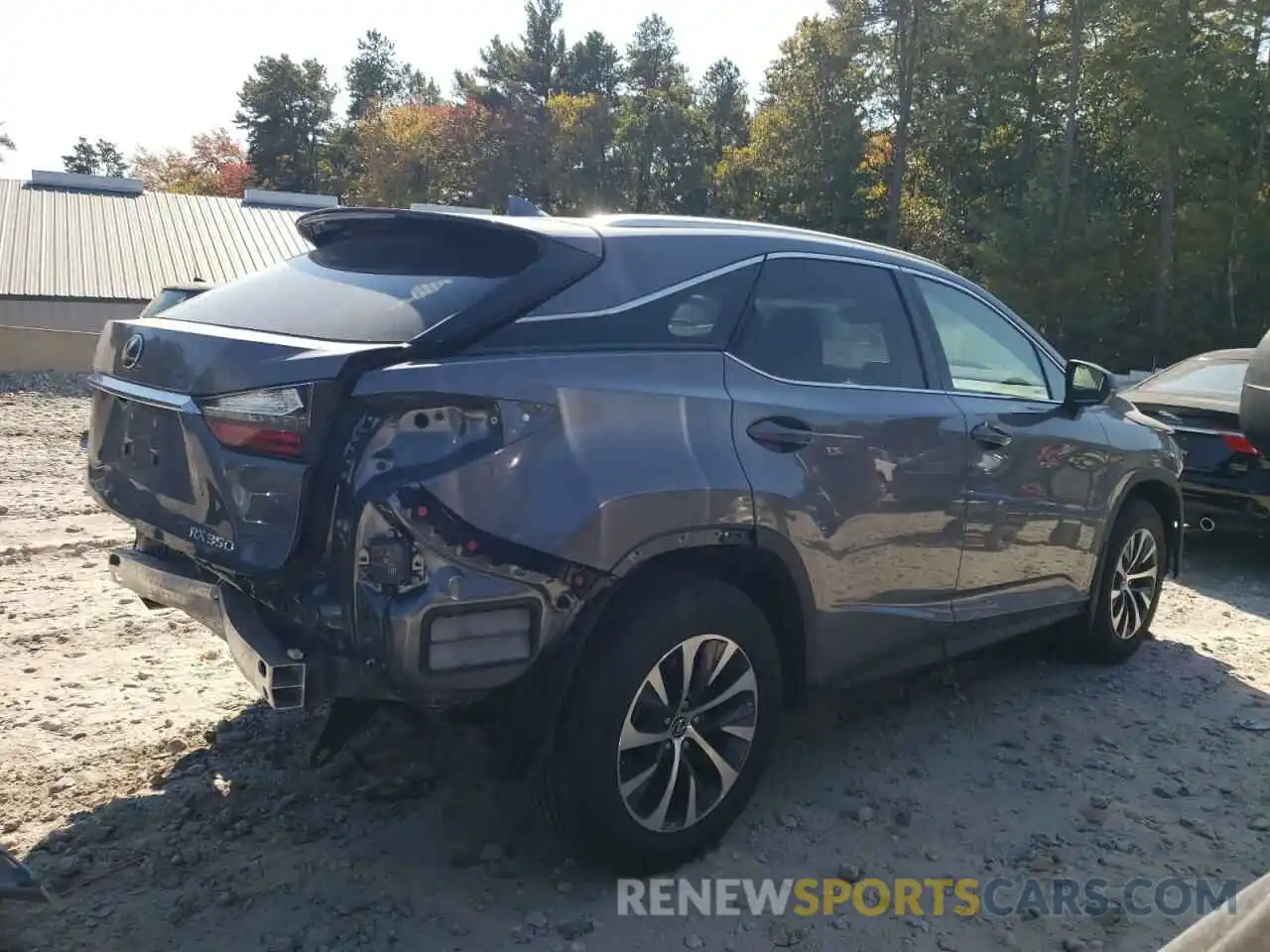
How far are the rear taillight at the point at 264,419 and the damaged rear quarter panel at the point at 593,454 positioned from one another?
177 mm

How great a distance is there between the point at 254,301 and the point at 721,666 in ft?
5.96

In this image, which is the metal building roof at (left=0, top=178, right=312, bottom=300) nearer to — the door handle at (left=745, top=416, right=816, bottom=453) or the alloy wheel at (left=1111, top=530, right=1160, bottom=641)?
the alloy wheel at (left=1111, top=530, right=1160, bottom=641)

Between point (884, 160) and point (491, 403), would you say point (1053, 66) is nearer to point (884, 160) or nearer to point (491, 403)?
point (884, 160)

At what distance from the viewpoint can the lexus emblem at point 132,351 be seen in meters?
3.24

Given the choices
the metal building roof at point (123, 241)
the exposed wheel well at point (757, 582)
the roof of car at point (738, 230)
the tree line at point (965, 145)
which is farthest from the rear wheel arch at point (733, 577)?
the tree line at point (965, 145)

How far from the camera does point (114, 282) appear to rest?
28422 mm

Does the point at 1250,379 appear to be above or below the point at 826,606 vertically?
above

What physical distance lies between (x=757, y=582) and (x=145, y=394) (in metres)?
1.93

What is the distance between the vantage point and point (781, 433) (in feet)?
11.0

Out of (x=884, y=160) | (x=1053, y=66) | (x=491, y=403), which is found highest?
(x=1053, y=66)

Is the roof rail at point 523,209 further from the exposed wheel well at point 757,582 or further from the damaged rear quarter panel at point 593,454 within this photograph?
the exposed wheel well at point 757,582

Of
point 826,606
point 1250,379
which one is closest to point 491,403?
point 826,606

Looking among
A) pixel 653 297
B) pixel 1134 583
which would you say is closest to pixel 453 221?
pixel 653 297

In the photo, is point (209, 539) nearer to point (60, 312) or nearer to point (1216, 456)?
point (1216, 456)
